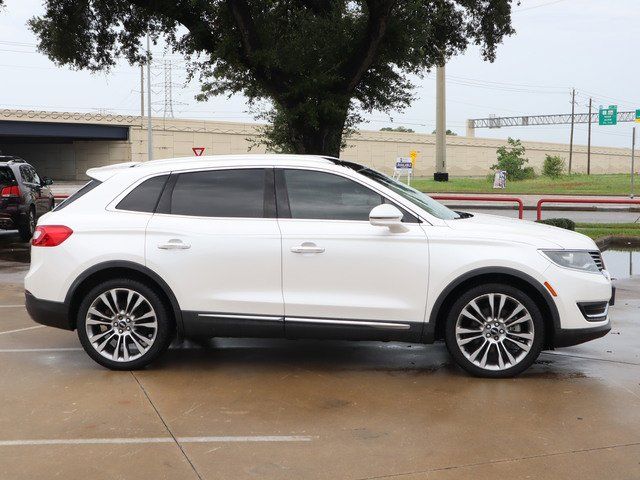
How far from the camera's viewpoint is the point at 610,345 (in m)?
7.21

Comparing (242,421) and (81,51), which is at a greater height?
(81,51)

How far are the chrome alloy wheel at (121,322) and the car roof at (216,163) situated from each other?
1.03 metres

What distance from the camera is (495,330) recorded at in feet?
19.6

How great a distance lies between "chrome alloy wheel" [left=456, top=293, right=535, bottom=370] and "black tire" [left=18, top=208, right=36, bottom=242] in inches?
486

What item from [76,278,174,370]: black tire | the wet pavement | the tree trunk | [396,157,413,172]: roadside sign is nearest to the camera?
the wet pavement

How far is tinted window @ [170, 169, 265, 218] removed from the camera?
6.27 metres

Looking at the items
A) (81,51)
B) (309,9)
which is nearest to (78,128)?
(81,51)

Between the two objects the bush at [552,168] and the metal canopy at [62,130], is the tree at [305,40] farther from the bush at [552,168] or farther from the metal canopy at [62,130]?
the metal canopy at [62,130]

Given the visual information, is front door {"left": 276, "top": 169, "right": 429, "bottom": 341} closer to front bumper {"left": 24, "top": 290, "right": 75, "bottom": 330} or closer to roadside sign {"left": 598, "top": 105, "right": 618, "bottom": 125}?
front bumper {"left": 24, "top": 290, "right": 75, "bottom": 330}

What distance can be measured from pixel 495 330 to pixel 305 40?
1136cm

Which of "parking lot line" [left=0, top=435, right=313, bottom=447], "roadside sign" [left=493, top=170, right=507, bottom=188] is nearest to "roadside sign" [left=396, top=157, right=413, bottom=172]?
"roadside sign" [left=493, top=170, right=507, bottom=188]

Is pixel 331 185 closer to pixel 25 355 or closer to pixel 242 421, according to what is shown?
pixel 242 421

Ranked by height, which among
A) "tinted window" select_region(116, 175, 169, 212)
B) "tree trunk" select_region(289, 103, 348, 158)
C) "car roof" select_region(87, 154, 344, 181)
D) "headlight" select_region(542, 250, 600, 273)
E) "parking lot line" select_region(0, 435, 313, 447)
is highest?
"tree trunk" select_region(289, 103, 348, 158)

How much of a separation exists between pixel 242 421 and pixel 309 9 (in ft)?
46.3
